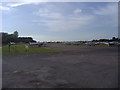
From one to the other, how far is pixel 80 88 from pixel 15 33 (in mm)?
99390

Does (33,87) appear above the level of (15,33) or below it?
below

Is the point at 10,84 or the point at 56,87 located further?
the point at 10,84

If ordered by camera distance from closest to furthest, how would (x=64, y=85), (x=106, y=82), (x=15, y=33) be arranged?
(x=64, y=85)
(x=106, y=82)
(x=15, y=33)

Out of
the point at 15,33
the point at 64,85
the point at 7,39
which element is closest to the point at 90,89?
the point at 64,85

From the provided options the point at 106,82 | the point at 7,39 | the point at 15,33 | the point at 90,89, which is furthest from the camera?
the point at 15,33

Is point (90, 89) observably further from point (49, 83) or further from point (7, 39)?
point (7, 39)

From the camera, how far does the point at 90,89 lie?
5.51m

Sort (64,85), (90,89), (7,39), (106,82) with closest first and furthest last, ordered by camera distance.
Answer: (90,89)
(64,85)
(106,82)
(7,39)

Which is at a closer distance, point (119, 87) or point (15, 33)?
point (119, 87)

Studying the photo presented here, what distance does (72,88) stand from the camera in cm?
564

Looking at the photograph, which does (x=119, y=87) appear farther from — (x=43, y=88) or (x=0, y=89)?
(x=0, y=89)

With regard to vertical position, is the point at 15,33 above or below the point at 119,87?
above

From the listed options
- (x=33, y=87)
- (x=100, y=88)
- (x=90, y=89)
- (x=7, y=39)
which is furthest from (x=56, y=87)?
(x=7, y=39)

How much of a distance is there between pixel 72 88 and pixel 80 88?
1.07 ft
